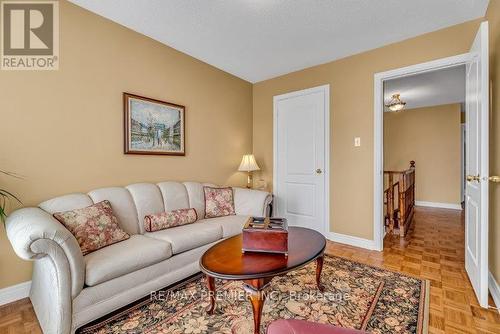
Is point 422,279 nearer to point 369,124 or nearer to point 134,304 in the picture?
point 369,124

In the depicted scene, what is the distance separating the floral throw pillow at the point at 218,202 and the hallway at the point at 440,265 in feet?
4.36

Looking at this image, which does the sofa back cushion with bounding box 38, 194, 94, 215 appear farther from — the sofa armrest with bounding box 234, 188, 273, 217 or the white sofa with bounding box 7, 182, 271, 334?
the sofa armrest with bounding box 234, 188, 273, 217

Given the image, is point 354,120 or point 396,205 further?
point 396,205

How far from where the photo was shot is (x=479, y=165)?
1737 mm

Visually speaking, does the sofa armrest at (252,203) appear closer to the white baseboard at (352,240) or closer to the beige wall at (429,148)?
the white baseboard at (352,240)

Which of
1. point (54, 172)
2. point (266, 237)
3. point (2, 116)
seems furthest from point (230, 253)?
point (2, 116)

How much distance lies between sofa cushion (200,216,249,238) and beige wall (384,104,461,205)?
516 centimetres

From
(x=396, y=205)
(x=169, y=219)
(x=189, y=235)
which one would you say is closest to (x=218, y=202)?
(x=169, y=219)

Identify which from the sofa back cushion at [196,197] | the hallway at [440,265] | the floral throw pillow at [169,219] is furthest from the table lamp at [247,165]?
the hallway at [440,265]

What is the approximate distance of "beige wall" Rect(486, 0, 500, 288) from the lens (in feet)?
5.95

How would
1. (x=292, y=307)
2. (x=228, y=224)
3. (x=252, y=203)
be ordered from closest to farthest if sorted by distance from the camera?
(x=292, y=307) < (x=228, y=224) < (x=252, y=203)

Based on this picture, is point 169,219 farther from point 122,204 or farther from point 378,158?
point 378,158

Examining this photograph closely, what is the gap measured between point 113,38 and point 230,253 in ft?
7.82

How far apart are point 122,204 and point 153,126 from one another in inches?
37.9
